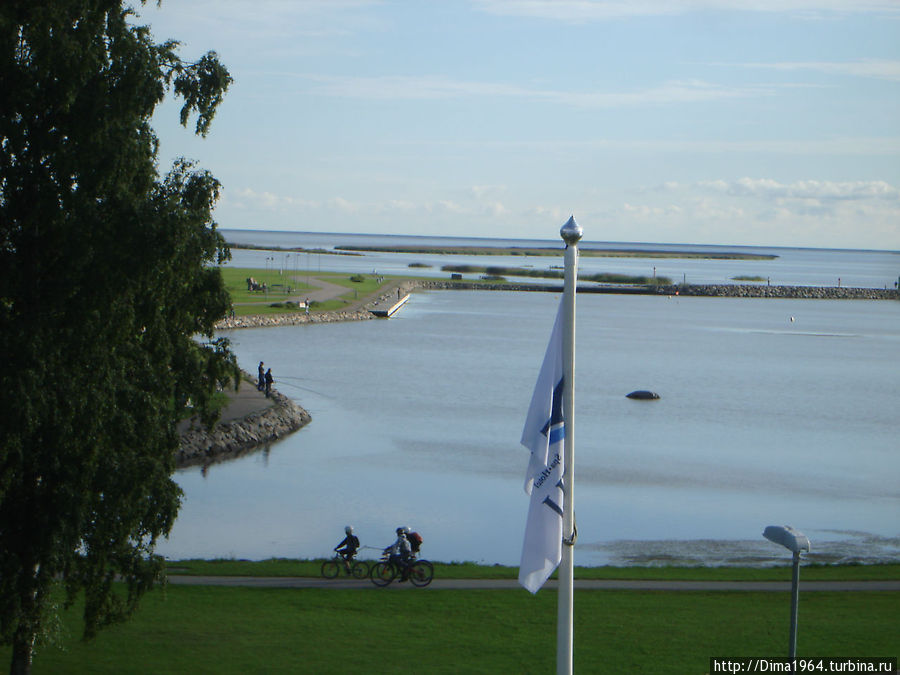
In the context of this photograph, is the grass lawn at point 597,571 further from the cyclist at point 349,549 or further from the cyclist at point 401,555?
the cyclist at point 401,555

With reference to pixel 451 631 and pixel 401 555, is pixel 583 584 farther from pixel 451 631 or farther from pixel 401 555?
pixel 451 631

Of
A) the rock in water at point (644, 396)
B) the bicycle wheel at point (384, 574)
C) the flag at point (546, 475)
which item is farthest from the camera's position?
the rock in water at point (644, 396)

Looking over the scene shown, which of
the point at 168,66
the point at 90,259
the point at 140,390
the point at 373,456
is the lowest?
the point at 373,456

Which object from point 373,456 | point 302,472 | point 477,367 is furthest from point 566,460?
point 477,367

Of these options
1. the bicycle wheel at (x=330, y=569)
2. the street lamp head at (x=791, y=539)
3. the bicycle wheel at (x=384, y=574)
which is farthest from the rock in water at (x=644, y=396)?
the street lamp head at (x=791, y=539)

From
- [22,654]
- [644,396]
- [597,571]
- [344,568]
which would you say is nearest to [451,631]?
[344,568]

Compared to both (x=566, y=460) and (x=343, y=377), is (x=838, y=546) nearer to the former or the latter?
(x=566, y=460)

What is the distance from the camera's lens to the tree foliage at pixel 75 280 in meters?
13.5

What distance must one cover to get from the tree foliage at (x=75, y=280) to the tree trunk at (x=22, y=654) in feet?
0.10

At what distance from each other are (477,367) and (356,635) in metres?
55.4

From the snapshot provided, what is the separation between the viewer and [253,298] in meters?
114

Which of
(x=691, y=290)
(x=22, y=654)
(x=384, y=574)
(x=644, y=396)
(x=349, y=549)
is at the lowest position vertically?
(x=644, y=396)

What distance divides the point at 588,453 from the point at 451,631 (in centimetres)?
2655

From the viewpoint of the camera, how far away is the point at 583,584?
73.0 feet
